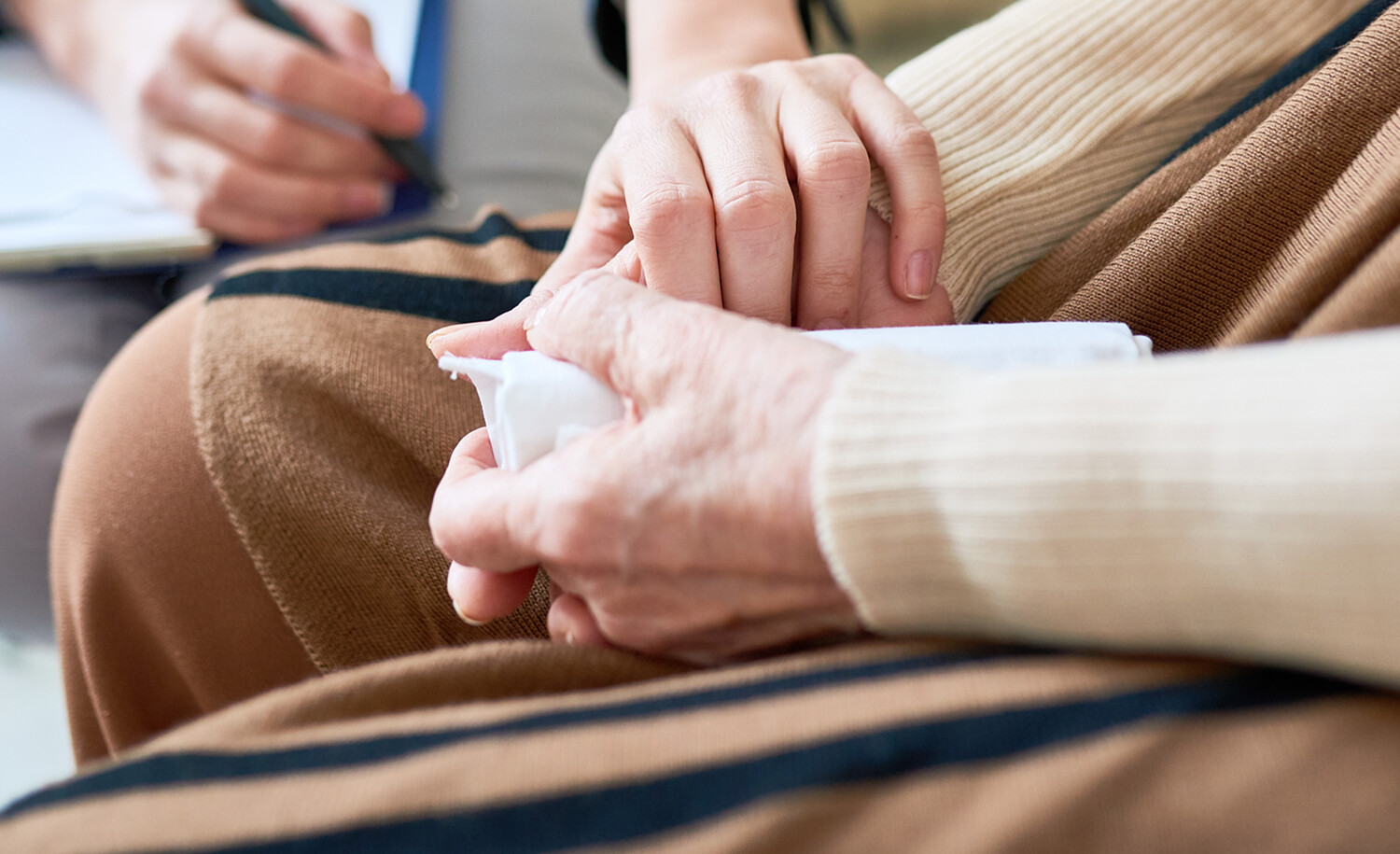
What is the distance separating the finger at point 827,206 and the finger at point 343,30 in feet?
1.69

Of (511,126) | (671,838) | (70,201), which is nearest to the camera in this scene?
(671,838)

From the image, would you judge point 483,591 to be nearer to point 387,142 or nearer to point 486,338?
point 486,338

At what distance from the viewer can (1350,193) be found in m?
0.36

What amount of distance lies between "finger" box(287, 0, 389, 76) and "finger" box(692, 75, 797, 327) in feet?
1.61

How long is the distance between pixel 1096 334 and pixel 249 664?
0.45 meters

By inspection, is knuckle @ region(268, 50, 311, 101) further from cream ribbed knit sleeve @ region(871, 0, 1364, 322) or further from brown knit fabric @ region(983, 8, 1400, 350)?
brown knit fabric @ region(983, 8, 1400, 350)

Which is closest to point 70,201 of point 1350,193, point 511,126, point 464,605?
point 511,126

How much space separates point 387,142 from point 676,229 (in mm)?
505

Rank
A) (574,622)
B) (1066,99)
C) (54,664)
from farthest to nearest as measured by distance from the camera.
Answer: (54,664) < (1066,99) < (574,622)

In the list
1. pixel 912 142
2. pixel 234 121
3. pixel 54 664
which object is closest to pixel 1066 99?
pixel 912 142

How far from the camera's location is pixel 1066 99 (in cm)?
48

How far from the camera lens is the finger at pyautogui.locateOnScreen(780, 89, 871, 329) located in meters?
0.40

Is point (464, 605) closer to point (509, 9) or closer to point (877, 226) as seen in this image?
point (877, 226)

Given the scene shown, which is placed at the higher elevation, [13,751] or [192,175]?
[192,175]
